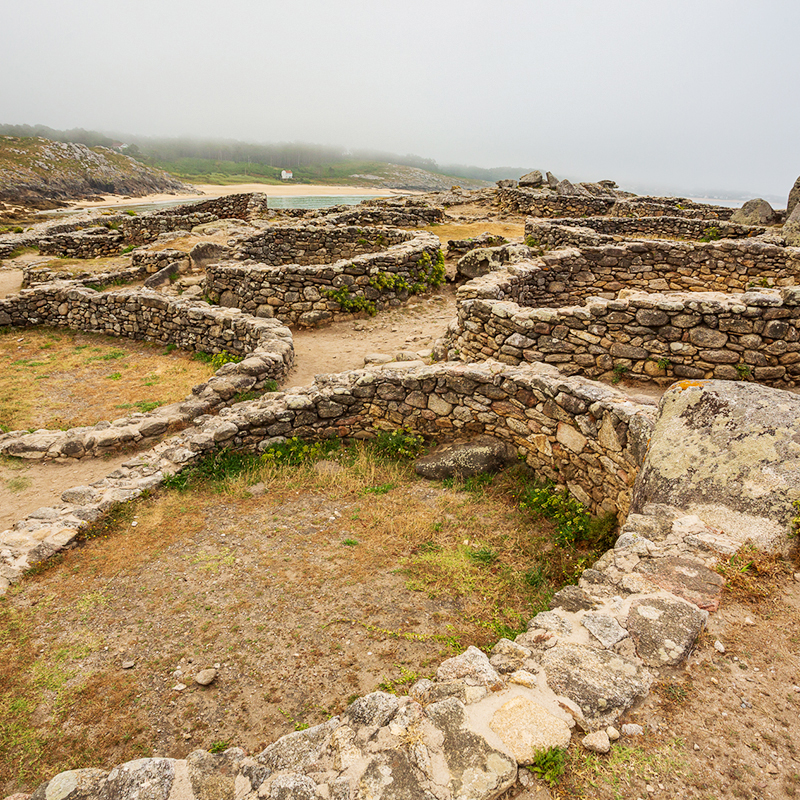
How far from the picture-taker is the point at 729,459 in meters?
4.77

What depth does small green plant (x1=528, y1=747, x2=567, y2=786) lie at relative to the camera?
2.73 metres

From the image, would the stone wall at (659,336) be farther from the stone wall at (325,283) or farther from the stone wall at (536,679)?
the stone wall at (325,283)

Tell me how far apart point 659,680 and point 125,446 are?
924 cm

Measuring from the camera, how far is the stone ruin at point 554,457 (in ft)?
9.97

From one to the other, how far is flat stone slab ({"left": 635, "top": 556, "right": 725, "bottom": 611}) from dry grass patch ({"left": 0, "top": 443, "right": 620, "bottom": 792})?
141 centimetres

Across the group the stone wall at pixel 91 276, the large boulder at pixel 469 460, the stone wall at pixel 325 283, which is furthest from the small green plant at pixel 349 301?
the stone wall at pixel 91 276

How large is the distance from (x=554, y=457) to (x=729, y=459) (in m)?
2.50

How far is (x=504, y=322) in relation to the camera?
10.1 m

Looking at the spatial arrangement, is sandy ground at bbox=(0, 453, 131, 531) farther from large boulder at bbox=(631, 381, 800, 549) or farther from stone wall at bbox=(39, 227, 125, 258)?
stone wall at bbox=(39, 227, 125, 258)

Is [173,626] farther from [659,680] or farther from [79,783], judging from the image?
[659,680]

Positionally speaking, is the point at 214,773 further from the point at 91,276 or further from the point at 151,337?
the point at 91,276

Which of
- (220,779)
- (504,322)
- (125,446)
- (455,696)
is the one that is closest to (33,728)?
(220,779)

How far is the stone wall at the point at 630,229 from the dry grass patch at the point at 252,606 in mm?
14360

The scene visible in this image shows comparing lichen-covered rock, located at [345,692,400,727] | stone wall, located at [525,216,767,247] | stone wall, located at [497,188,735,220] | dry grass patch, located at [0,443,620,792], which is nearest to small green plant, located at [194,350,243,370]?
dry grass patch, located at [0,443,620,792]
